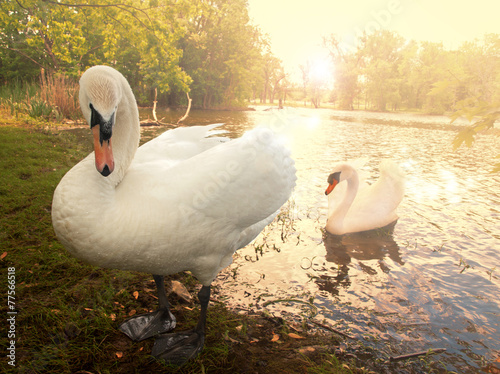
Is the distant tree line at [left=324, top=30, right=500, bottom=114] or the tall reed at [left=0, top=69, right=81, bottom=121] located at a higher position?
the distant tree line at [left=324, top=30, right=500, bottom=114]

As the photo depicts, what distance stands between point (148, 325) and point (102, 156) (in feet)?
5.14

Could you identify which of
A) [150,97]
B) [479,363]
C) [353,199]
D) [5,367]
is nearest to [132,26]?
[353,199]

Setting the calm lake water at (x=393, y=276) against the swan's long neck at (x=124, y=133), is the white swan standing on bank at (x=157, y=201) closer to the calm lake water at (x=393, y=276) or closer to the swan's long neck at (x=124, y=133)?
the swan's long neck at (x=124, y=133)

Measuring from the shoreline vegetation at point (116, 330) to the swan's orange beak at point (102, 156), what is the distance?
143cm

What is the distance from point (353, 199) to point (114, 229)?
4417 mm

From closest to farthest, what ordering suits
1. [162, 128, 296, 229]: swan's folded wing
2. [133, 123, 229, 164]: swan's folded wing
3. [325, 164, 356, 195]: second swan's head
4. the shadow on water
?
1. [162, 128, 296, 229]: swan's folded wing
2. [133, 123, 229, 164]: swan's folded wing
3. the shadow on water
4. [325, 164, 356, 195]: second swan's head

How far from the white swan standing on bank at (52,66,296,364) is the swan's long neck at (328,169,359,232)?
2.70 meters

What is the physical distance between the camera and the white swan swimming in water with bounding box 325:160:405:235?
5285 millimetres

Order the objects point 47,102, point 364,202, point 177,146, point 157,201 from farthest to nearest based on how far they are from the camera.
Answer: point 47,102, point 364,202, point 177,146, point 157,201

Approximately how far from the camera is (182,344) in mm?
2578

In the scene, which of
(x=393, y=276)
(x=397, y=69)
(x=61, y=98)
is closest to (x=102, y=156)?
(x=393, y=276)

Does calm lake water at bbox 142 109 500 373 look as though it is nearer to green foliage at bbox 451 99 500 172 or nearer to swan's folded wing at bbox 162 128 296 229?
swan's folded wing at bbox 162 128 296 229

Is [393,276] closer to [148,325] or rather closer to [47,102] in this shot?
[148,325]

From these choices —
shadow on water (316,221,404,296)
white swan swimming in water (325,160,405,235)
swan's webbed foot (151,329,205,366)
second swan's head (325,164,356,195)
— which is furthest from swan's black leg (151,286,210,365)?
second swan's head (325,164,356,195)
